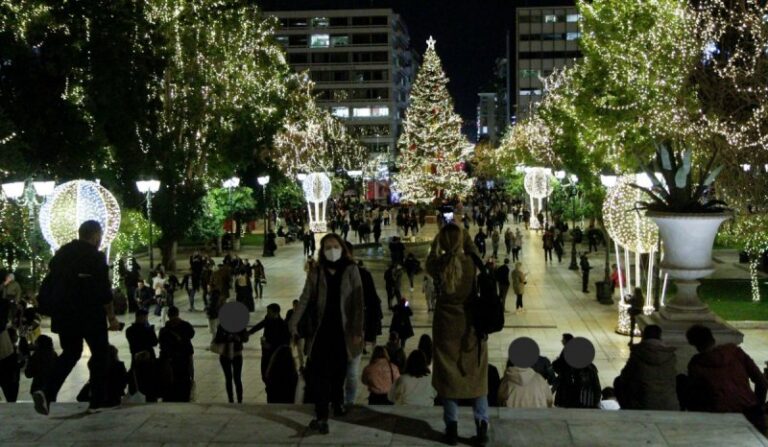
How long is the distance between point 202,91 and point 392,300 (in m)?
13.1

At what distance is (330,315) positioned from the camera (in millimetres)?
7137

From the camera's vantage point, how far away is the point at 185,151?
34188 mm

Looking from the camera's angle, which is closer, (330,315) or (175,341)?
(330,315)

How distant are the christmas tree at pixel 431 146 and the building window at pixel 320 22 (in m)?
74.7

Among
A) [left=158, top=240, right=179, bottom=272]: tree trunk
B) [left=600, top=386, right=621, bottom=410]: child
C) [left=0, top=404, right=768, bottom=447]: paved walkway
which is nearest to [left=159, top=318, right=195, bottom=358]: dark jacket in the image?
[left=0, top=404, right=768, bottom=447]: paved walkway

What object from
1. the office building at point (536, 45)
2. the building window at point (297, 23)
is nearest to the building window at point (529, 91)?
the office building at point (536, 45)

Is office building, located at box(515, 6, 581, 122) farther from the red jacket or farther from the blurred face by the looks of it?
the blurred face

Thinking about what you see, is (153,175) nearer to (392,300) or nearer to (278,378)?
(392,300)

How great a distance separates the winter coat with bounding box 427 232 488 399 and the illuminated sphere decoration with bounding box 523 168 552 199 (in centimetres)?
4589

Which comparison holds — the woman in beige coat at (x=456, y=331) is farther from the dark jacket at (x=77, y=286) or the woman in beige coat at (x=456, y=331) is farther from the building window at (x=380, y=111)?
the building window at (x=380, y=111)

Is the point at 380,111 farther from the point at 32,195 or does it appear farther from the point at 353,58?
the point at 32,195

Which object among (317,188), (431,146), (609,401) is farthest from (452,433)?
(431,146)

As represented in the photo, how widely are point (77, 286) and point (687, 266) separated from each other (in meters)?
8.35

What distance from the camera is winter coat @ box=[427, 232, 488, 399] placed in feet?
21.5
